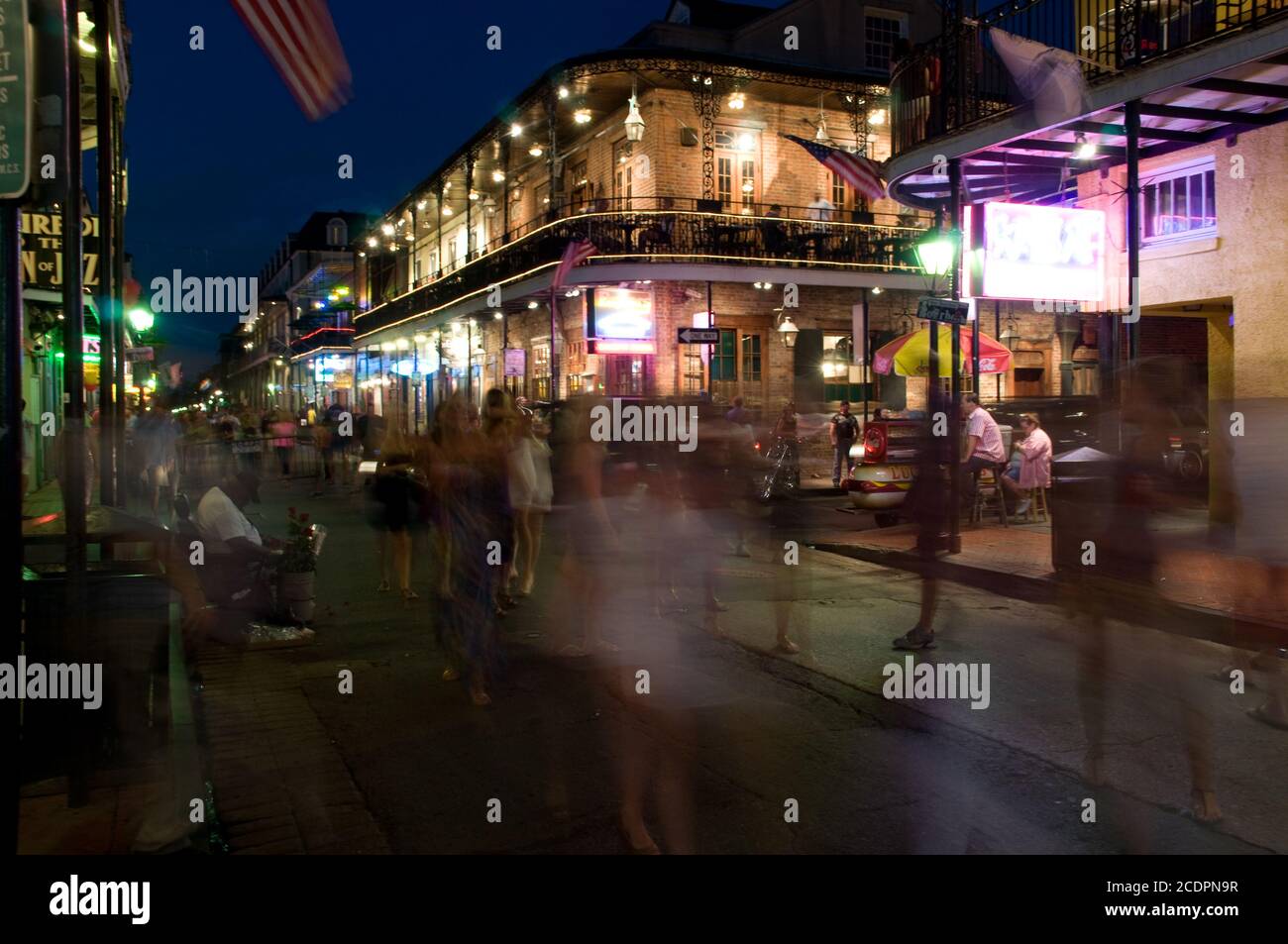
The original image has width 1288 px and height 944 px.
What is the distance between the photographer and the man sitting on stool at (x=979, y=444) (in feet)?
47.4

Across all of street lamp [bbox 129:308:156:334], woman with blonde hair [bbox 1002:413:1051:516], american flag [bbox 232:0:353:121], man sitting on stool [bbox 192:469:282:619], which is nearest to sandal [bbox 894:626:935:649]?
man sitting on stool [bbox 192:469:282:619]

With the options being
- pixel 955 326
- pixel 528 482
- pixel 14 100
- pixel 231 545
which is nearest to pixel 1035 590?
pixel 955 326

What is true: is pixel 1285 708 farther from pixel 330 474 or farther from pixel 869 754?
pixel 330 474

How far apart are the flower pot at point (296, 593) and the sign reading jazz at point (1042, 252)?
28.2ft

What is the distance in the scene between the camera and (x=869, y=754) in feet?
19.0

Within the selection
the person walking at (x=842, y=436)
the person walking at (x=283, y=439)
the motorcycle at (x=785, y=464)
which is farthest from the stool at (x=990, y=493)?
the person walking at (x=283, y=439)

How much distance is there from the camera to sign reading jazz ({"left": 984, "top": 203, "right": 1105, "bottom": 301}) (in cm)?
1252

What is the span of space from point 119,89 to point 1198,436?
18879mm

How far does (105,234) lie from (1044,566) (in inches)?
429

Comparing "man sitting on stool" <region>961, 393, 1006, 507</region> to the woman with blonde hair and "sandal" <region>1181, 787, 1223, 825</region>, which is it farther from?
"sandal" <region>1181, 787, 1223, 825</region>

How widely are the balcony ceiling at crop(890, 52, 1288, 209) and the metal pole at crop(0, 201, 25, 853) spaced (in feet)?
33.5

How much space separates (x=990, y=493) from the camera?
15.8 m

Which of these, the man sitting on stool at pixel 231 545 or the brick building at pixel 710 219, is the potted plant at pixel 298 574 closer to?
the man sitting on stool at pixel 231 545
